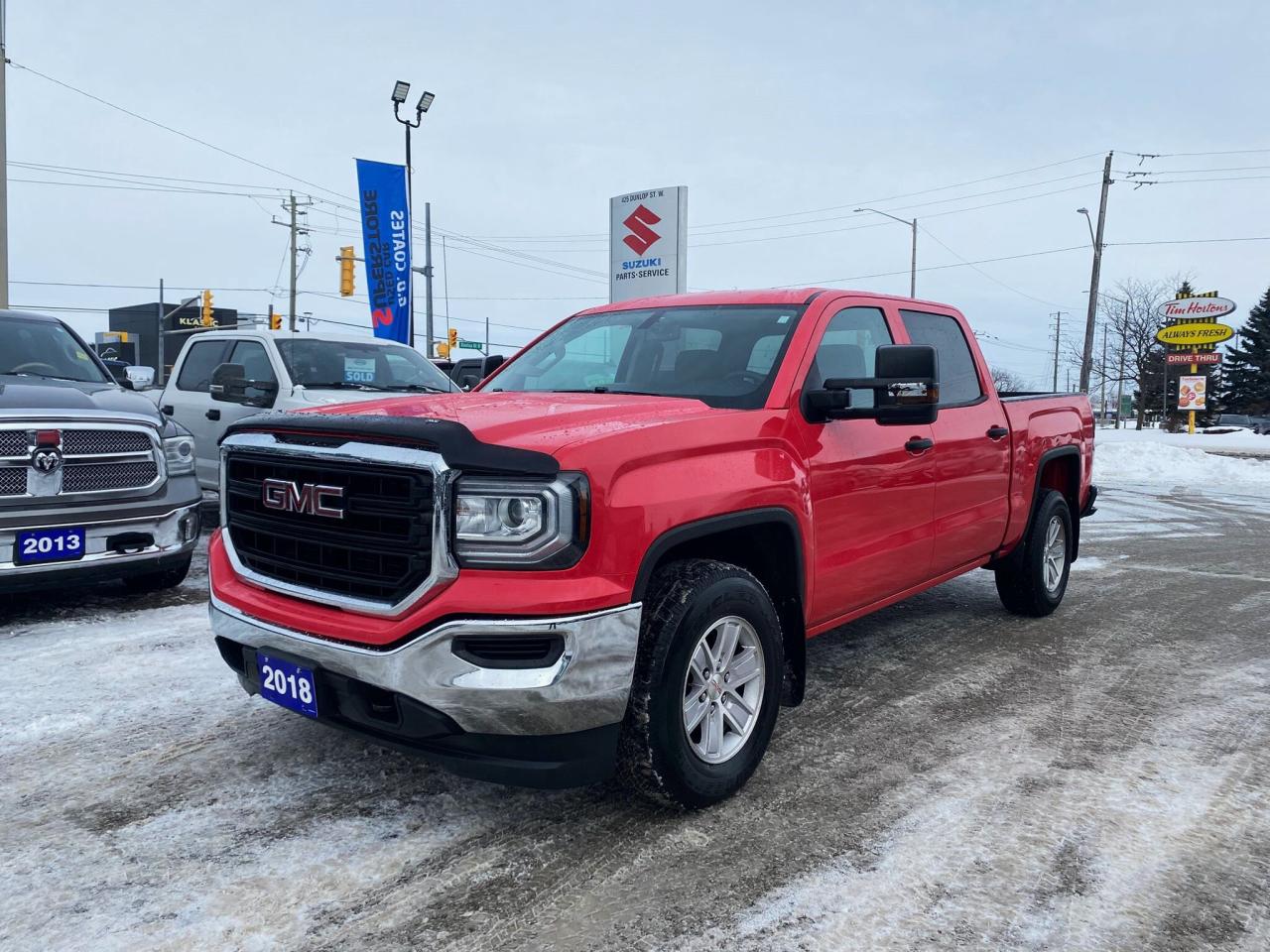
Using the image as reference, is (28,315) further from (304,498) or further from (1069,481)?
(1069,481)

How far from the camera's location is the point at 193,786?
332 cm

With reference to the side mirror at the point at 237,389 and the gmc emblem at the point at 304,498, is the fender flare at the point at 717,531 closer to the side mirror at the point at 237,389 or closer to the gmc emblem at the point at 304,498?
the gmc emblem at the point at 304,498

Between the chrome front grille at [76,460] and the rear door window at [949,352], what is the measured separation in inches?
172

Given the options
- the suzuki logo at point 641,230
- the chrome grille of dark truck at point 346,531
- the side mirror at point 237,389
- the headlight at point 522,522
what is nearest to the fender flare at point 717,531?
the headlight at point 522,522

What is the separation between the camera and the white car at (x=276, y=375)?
8086 millimetres

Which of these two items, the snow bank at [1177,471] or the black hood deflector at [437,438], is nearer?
the black hood deflector at [437,438]

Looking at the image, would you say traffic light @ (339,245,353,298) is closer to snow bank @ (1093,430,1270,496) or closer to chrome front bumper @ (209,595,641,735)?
snow bank @ (1093,430,1270,496)

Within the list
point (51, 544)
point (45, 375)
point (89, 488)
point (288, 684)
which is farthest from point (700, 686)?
point (45, 375)

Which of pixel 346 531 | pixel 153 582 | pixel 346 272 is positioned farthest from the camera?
pixel 346 272

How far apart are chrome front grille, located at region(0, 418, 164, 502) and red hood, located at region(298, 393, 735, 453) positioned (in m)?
2.64

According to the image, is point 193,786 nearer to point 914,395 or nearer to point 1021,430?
point 914,395

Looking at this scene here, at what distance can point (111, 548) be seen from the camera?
5465 mm

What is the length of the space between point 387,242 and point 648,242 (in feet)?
27.7

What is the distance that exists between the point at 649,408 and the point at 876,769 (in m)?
1.57
